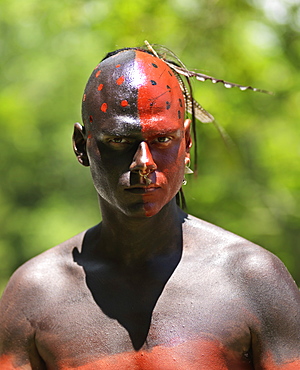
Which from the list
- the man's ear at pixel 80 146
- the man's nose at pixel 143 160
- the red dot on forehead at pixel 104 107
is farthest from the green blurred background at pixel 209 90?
the man's nose at pixel 143 160

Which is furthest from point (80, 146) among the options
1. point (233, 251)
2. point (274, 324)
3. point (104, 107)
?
point (274, 324)

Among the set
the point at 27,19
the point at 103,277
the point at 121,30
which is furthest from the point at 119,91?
the point at 27,19

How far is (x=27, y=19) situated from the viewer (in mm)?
12117

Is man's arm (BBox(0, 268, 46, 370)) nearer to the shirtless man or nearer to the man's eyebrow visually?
the shirtless man

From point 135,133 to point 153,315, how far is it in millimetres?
664

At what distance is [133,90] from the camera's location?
9.19 ft

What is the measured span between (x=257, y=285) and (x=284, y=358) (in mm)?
268

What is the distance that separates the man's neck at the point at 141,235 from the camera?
9.71 ft

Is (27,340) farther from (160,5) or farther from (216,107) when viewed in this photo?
(160,5)

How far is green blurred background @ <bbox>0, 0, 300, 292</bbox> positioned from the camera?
30.9 ft

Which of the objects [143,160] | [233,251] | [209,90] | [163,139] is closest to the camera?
[143,160]

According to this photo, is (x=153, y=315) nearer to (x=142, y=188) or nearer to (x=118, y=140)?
(x=142, y=188)

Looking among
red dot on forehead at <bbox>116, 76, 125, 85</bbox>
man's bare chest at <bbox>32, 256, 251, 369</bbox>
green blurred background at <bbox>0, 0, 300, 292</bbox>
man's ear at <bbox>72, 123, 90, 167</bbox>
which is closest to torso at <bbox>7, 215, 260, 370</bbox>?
man's bare chest at <bbox>32, 256, 251, 369</bbox>

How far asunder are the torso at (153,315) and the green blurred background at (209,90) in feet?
16.7
